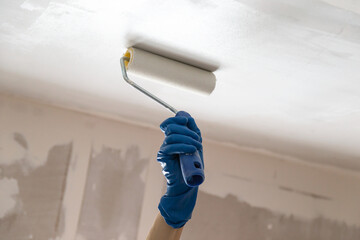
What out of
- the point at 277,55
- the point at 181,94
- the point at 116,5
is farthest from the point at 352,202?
the point at 116,5

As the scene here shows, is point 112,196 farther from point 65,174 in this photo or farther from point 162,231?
point 162,231

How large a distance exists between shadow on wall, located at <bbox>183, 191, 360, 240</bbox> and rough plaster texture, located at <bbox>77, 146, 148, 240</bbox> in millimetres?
417

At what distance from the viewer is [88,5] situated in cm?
193

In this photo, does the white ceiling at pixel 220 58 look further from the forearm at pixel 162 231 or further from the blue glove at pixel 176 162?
the forearm at pixel 162 231

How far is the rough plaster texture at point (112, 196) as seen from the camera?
127 inches

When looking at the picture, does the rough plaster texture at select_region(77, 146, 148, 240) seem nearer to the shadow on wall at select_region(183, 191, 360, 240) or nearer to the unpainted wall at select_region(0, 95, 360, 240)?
the unpainted wall at select_region(0, 95, 360, 240)

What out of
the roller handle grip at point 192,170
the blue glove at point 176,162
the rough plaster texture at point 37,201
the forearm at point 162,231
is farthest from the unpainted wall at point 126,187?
the roller handle grip at point 192,170

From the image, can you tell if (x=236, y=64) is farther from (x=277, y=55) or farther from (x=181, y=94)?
(x=181, y=94)

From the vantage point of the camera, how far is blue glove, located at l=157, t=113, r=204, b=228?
6.29ft

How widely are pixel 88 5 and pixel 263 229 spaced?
235 cm

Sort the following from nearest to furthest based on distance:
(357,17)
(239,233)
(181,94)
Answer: (357,17) < (181,94) < (239,233)

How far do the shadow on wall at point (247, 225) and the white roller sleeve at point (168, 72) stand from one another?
4.43ft

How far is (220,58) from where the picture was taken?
2.29m

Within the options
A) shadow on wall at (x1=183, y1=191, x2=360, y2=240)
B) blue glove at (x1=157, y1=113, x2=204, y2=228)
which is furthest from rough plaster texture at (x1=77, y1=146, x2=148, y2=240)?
blue glove at (x1=157, y1=113, x2=204, y2=228)
